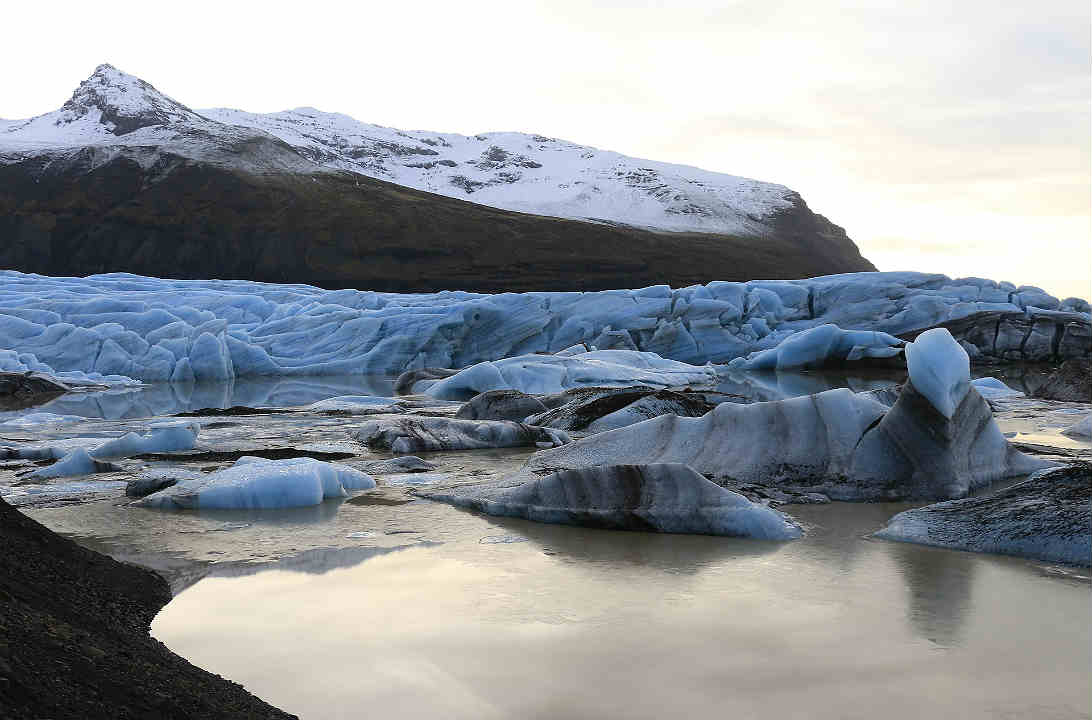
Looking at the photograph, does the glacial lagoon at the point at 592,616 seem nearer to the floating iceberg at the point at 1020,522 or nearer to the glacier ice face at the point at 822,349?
the floating iceberg at the point at 1020,522

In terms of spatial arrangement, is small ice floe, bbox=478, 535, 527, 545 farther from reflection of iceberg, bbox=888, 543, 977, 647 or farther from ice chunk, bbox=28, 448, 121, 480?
ice chunk, bbox=28, 448, 121, 480

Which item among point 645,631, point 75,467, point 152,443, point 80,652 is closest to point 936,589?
point 645,631

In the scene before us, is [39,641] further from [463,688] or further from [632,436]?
[632,436]

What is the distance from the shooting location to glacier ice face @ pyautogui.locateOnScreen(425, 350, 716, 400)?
14.0 metres

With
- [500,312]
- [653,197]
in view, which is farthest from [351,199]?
[500,312]

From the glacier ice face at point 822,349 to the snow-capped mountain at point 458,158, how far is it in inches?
2009

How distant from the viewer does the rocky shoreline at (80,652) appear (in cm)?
187

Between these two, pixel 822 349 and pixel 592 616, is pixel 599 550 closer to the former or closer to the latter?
pixel 592 616

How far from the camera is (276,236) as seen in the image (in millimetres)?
58312

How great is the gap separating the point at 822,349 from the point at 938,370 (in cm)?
1508

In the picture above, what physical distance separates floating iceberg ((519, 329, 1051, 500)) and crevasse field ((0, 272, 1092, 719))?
0.02 meters

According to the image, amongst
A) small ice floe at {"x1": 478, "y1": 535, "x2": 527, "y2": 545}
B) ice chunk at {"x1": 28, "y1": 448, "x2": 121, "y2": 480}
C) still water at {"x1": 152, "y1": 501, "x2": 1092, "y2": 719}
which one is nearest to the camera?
still water at {"x1": 152, "y1": 501, "x2": 1092, "y2": 719}

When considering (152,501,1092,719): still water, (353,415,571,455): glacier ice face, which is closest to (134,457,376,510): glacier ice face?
(152,501,1092,719): still water

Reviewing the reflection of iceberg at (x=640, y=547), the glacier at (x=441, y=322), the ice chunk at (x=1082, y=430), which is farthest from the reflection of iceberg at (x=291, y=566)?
the glacier at (x=441, y=322)
